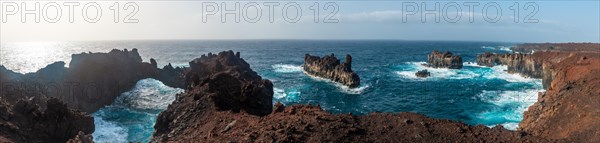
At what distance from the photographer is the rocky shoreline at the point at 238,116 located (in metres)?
16.5

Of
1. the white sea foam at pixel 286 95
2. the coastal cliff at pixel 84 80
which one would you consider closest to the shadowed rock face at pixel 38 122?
the coastal cliff at pixel 84 80

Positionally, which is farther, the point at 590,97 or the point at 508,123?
the point at 508,123

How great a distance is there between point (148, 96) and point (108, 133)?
44.8 feet

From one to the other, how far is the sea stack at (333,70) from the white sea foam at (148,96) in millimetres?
27016

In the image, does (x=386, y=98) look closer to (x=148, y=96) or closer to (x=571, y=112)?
(x=571, y=112)

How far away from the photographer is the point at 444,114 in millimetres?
43875

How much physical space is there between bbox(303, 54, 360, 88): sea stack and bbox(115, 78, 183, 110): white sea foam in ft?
88.6

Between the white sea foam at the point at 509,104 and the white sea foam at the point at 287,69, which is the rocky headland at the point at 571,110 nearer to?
the white sea foam at the point at 509,104

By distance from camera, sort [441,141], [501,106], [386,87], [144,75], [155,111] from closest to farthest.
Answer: [441,141] → [155,111] → [501,106] → [144,75] → [386,87]

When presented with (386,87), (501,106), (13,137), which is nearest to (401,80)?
(386,87)

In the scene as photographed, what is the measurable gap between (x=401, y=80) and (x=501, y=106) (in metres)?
25.7

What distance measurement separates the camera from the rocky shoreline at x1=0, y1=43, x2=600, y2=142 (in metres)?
16.5

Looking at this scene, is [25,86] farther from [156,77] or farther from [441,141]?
[441,141]

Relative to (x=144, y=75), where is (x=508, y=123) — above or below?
below
